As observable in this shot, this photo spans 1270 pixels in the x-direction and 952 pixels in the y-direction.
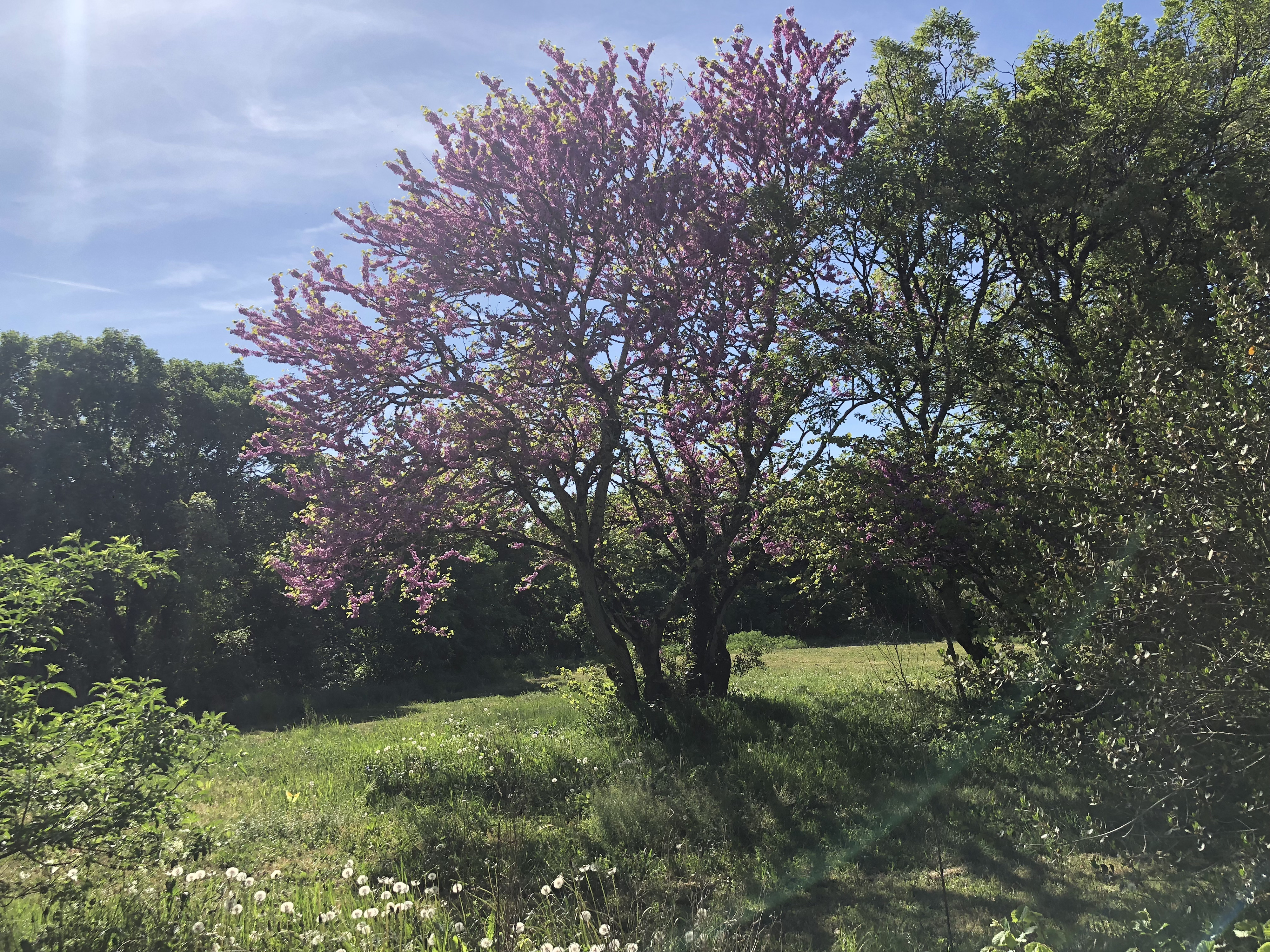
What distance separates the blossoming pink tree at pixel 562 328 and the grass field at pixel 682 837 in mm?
2141

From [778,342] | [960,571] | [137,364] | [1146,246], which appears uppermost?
[137,364]

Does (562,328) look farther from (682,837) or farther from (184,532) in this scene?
(184,532)

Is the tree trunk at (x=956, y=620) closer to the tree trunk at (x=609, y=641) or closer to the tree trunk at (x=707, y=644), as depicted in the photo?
the tree trunk at (x=707, y=644)

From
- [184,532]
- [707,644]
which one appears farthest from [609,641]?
[184,532]

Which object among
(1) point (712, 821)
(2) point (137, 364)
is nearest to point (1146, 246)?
(1) point (712, 821)

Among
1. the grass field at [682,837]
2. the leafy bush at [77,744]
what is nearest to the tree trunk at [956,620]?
the grass field at [682,837]

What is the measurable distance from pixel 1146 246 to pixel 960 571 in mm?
4739

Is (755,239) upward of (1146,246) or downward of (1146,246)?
upward

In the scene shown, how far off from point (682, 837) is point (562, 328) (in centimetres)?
495

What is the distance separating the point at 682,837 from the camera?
18.4ft

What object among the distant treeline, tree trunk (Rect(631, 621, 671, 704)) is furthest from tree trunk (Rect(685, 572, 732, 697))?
the distant treeline

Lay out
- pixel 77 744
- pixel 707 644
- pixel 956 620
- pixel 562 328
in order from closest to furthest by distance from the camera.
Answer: pixel 77 744
pixel 562 328
pixel 956 620
pixel 707 644

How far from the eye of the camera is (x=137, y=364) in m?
22.1

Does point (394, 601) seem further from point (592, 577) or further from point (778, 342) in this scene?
point (778, 342)
